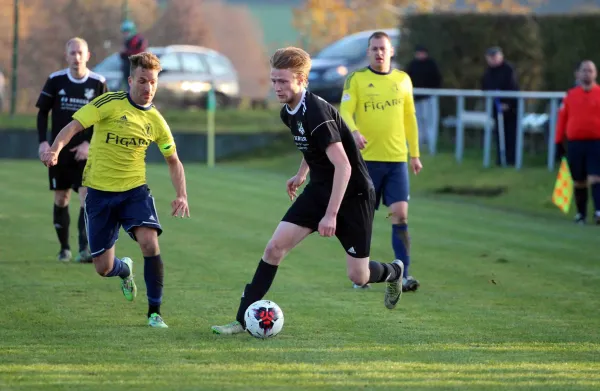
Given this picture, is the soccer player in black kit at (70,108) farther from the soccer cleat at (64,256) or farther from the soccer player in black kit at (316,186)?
the soccer player in black kit at (316,186)

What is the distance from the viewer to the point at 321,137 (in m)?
7.93

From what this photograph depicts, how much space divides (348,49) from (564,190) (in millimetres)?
12065

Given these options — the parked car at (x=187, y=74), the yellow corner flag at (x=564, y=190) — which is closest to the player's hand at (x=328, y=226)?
the yellow corner flag at (x=564, y=190)

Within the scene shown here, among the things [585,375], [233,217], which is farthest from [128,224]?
[233,217]

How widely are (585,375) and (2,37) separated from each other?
37323 mm

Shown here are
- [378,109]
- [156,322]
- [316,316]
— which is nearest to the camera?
[156,322]

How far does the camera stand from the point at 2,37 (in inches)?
1661

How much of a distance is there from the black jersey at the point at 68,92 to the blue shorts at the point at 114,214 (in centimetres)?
331

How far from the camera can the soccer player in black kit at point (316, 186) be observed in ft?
25.9

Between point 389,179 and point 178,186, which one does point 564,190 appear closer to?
point 389,179

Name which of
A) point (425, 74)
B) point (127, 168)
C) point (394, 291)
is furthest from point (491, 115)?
point (127, 168)

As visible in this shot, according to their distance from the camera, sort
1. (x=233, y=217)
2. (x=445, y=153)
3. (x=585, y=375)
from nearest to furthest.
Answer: (x=585, y=375) → (x=233, y=217) → (x=445, y=153)

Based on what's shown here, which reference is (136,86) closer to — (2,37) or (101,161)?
(101,161)

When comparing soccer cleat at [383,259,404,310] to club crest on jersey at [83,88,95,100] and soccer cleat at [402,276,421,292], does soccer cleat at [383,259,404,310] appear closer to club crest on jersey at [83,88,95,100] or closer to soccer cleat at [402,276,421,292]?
soccer cleat at [402,276,421,292]
